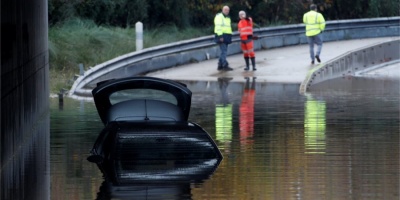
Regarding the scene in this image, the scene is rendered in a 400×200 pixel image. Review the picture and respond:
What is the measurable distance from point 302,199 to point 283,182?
5.63 ft

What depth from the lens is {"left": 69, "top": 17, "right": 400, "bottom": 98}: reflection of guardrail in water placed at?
1375 inches

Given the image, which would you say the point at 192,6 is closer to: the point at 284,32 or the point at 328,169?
the point at 284,32

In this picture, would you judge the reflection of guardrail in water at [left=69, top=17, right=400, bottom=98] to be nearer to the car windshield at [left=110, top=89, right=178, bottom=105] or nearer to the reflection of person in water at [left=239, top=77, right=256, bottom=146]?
the car windshield at [left=110, top=89, right=178, bottom=105]

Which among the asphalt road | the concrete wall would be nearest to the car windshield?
the concrete wall

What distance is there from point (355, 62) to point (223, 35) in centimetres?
437

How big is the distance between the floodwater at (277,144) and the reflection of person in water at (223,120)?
0.02 meters

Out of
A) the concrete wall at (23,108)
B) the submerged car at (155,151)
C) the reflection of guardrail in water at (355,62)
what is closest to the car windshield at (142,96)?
the concrete wall at (23,108)

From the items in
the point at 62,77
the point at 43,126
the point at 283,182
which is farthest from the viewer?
the point at 62,77

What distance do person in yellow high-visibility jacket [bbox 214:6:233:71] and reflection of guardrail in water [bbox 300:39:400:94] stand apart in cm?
349

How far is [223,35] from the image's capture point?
129 ft

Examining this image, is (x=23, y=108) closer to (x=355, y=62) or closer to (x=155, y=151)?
(x=155, y=151)

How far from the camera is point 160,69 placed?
3944cm

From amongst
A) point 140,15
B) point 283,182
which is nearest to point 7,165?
point 283,182

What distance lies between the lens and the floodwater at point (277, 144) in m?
14.4
